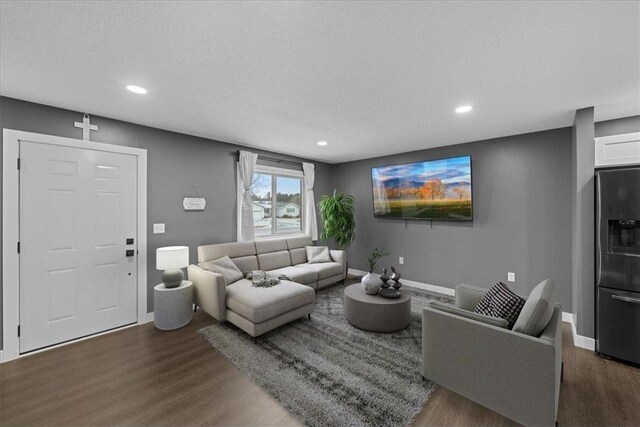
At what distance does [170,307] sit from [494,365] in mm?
3238

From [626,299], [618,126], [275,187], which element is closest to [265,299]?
[275,187]

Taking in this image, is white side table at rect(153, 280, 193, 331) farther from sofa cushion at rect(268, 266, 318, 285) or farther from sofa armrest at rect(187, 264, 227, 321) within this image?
sofa cushion at rect(268, 266, 318, 285)

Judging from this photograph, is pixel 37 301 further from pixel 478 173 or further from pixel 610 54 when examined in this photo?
pixel 478 173

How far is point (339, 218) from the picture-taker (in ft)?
17.1

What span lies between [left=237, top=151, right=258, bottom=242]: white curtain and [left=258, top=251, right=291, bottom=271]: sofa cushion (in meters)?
0.42

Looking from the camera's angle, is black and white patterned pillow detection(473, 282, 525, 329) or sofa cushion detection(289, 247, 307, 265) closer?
black and white patterned pillow detection(473, 282, 525, 329)

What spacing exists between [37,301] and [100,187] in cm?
129

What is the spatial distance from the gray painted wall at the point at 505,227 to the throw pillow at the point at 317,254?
1.32m

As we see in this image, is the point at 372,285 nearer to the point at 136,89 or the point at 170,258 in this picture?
the point at 170,258

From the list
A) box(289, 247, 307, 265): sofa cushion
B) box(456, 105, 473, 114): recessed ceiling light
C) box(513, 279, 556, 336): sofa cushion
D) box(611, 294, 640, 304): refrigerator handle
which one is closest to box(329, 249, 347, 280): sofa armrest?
box(289, 247, 307, 265): sofa cushion

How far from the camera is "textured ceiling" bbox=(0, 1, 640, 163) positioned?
144cm

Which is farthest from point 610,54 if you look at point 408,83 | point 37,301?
point 37,301

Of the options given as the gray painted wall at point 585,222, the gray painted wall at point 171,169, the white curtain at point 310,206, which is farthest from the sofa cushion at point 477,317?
the white curtain at point 310,206

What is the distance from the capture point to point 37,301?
2.63 metres
